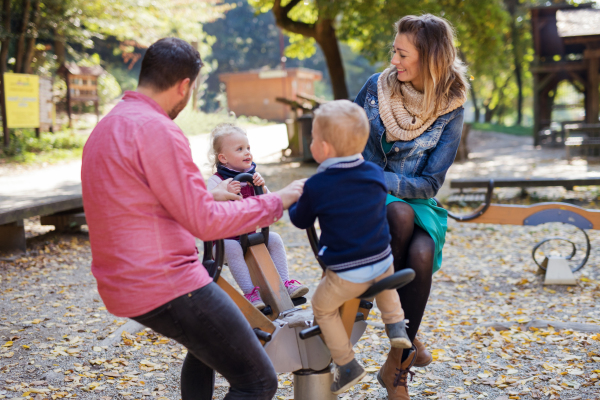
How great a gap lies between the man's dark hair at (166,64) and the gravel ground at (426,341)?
1908mm

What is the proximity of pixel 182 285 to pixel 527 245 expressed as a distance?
580 cm

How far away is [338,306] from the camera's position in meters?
2.18

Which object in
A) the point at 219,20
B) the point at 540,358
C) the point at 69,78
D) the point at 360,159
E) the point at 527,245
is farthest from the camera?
the point at 219,20

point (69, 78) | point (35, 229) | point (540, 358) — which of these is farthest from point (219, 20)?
point (540, 358)

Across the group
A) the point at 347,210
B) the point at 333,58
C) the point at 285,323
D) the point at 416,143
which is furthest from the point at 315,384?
the point at 333,58

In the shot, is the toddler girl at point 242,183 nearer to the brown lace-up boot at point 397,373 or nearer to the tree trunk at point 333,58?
the brown lace-up boot at point 397,373

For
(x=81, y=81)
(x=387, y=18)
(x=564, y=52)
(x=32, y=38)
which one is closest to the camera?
(x=387, y=18)

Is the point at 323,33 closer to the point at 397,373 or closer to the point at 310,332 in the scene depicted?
the point at 397,373

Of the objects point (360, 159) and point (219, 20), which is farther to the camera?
point (219, 20)

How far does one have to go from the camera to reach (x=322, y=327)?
2215 mm

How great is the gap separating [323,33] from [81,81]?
916cm

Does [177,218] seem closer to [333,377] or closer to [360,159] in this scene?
[360,159]

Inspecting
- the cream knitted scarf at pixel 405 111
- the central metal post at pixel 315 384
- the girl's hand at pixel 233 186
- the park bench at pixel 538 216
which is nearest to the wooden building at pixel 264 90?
Answer: the park bench at pixel 538 216

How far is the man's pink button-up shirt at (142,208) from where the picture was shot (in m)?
1.80
